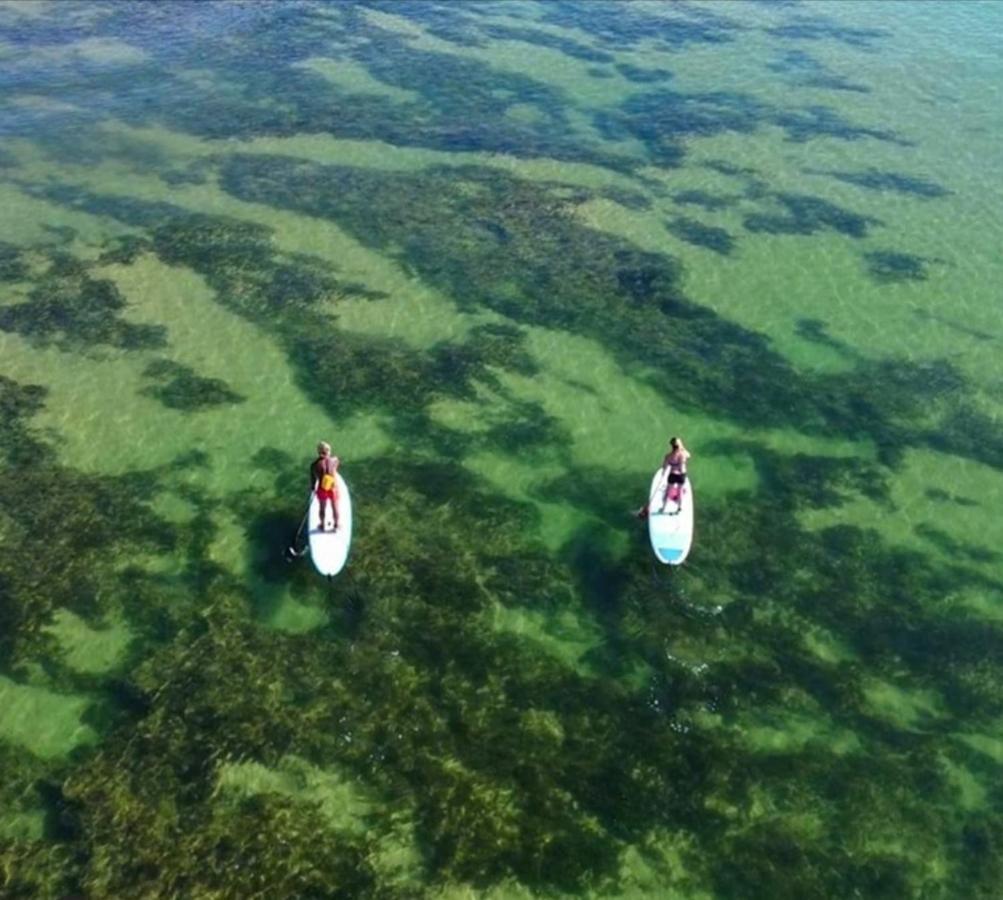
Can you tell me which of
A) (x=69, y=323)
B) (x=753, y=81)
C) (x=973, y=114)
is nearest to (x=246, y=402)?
(x=69, y=323)

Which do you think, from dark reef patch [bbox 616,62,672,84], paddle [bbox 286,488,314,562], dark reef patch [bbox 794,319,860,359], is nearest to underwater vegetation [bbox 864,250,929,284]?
dark reef patch [bbox 794,319,860,359]

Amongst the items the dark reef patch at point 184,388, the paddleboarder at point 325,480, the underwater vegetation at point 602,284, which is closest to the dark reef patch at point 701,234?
the underwater vegetation at point 602,284

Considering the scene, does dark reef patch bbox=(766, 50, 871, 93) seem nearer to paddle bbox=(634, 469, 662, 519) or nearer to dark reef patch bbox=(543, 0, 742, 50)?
dark reef patch bbox=(543, 0, 742, 50)

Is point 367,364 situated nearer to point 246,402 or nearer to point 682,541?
point 246,402

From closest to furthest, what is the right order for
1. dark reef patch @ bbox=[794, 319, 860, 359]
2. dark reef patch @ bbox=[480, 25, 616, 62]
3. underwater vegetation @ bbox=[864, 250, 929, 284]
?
dark reef patch @ bbox=[794, 319, 860, 359], underwater vegetation @ bbox=[864, 250, 929, 284], dark reef patch @ bbox=[480, 25, 616, 62]

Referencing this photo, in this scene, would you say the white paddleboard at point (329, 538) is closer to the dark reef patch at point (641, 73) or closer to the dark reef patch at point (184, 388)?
the dark reef patch at point (184, 388)

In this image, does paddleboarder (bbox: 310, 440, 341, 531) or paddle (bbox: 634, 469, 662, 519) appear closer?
paddleboarder (bbox: 310, 440, 341, 531)

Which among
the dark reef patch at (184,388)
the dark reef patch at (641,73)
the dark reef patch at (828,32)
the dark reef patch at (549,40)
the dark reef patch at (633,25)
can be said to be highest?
the dark reef patch at (828,32)
